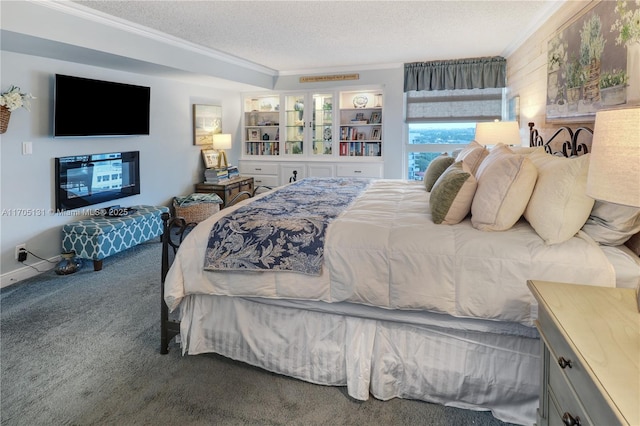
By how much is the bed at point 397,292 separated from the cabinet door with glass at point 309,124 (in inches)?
162

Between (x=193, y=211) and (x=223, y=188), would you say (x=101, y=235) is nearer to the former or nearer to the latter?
(x=193, y=211)

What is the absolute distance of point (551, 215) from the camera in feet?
5.66

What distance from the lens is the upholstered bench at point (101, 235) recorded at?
374 cm

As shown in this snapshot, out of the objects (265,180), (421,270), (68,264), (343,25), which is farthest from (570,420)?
(265,180)

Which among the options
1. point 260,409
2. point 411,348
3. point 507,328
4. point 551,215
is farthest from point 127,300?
point 551,215

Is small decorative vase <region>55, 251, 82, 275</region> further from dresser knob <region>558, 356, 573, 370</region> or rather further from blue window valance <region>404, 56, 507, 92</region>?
blue window valance <region>404, 56, 507, 92</region>

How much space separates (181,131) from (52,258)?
7.65ft

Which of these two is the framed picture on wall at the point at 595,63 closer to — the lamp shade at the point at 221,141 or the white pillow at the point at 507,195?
the white pillow at the point at 507,195

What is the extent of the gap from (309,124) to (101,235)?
3493 millimetres

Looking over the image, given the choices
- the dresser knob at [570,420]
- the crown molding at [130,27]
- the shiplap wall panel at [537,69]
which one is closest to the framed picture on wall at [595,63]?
the shiplap wall panel at [537,69]

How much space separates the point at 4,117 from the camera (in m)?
3.24

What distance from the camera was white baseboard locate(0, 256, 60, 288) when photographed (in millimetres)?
3448

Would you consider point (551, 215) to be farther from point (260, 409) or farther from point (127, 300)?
point (127, 300)

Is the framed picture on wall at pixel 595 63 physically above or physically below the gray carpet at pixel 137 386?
above
